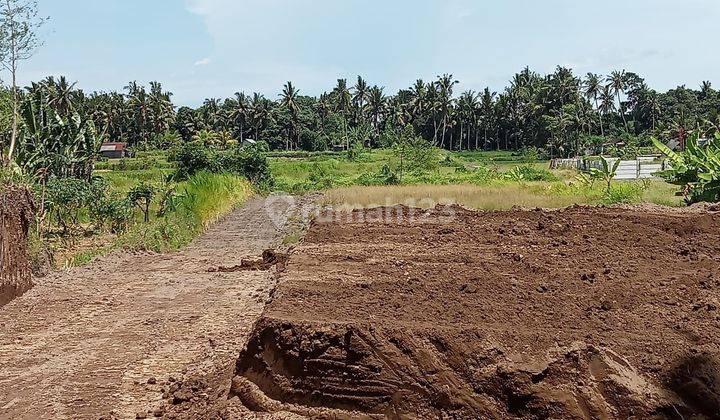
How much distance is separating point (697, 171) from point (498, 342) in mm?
14088

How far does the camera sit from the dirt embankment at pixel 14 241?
8969 mm

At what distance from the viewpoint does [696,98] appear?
7750 centimetres

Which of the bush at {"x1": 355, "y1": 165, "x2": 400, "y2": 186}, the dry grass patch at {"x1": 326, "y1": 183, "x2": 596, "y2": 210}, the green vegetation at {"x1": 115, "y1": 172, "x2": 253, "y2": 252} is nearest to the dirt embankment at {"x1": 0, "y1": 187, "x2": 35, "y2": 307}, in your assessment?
the green vegetation at {"x1": 115, "y1": 172, "x2": 253, "y2": 252}

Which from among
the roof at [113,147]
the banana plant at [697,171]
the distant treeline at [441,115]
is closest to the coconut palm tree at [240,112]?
the distant treeline at [441,115]

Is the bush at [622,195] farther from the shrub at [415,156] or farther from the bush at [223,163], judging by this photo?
the shrub at [415,156]

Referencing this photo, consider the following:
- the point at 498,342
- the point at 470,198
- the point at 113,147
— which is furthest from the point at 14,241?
the point at 113,147

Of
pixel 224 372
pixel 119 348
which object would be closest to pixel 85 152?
pixel 119 348

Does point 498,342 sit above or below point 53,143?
below

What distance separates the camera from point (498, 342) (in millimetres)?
4629

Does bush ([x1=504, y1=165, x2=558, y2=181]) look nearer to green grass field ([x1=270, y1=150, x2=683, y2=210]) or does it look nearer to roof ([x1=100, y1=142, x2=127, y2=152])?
green grass field ([x1=270, y1=150, x2=683, y2=210])

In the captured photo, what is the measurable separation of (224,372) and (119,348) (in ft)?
6.15

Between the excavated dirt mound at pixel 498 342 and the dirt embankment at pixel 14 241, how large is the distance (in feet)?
13.7

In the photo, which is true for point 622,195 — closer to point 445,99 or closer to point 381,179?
point 381,179

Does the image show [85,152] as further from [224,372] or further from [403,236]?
[224,372]
